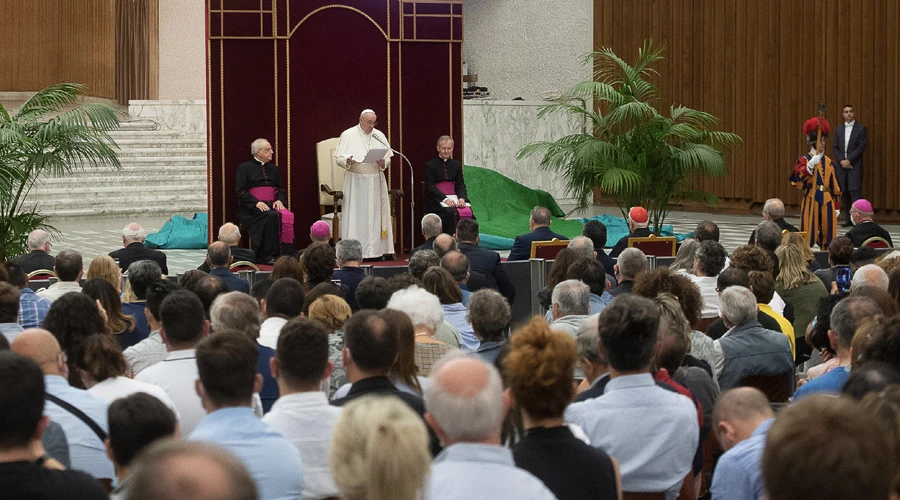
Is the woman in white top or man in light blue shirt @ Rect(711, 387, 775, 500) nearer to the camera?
man in light blue shirt @ Rect(711, 387, 775, 500)

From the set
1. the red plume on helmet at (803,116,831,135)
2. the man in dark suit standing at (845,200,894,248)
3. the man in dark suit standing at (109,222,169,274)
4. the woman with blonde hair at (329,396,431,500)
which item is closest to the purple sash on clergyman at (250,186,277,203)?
the man in dark suit standing at (109,222,169,274)

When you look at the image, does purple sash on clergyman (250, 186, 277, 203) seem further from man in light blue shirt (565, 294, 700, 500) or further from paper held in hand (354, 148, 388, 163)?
man in light blue shirt (565, 294, 700, 500)

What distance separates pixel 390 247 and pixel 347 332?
8.20m

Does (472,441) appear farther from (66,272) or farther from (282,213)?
(282,213)

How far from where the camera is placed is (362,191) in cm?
1133

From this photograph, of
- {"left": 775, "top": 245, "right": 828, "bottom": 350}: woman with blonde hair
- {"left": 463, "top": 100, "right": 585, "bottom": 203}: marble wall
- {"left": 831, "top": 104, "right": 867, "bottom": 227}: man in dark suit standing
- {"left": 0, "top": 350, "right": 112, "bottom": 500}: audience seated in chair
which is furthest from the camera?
{"left": 463, "top": 100, "right": 585, "bottom": 203}: marble wall

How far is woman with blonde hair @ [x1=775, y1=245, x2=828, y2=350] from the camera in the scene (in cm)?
670

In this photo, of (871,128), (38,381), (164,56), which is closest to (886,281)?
(38,381)

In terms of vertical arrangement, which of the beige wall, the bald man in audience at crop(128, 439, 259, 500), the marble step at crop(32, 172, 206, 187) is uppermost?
the beige wall

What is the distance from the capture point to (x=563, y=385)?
9.09 ft

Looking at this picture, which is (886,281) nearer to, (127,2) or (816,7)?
(816,7)

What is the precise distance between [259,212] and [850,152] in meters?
8.31

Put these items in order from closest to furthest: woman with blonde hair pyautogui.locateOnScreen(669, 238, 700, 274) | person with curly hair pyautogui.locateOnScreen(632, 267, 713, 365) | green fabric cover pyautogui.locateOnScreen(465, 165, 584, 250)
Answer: person with curly hair pyautogui.locateOnScreen(632, 267, 713, 365), woman with blonde hair pyautogui.locateOnScreen(669, 238, 700, 274), green fabric cover pyautogui.locateOnScreen(465, 165, 584, 250)

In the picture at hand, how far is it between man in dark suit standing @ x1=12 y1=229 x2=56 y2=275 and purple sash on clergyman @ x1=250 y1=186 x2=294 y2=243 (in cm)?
325
